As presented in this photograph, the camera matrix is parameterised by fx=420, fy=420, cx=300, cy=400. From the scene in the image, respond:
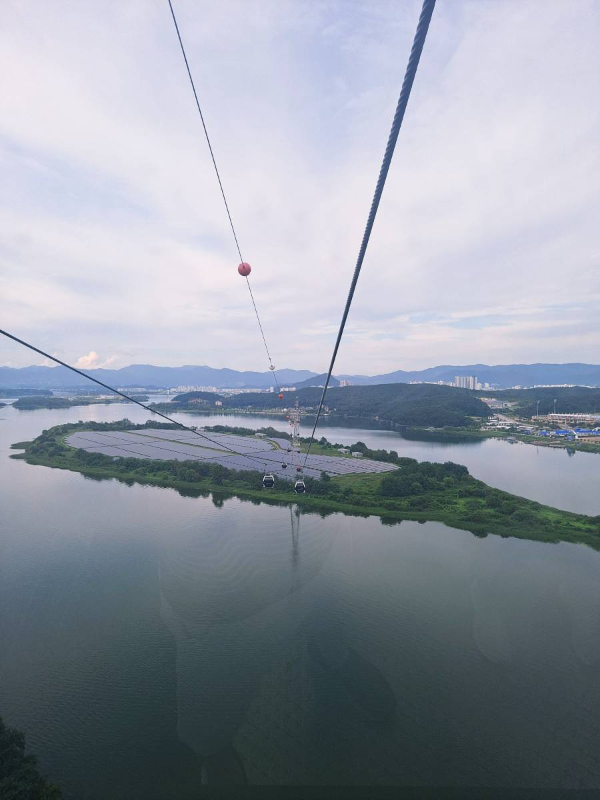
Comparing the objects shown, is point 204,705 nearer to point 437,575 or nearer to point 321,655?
point 321,655

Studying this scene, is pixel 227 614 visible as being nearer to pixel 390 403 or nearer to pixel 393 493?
pixel 393 493

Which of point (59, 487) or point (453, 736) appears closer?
point (453, 736)

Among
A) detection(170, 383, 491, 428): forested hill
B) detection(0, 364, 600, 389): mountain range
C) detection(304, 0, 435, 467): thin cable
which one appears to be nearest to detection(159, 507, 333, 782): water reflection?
detection(304, 0, 435, 467): thin cable

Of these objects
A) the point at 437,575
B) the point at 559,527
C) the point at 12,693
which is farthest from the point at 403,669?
the point at 559,527

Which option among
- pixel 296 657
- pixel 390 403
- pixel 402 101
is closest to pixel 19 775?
pixel 296 657

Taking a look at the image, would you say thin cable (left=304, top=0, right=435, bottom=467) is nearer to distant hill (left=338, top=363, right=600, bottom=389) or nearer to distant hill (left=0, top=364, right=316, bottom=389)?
distant hill (left=0, top=364, right=316, bottom=389)

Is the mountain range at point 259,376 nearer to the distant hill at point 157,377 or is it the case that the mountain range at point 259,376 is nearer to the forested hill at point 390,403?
the distant hill at point 157,377
